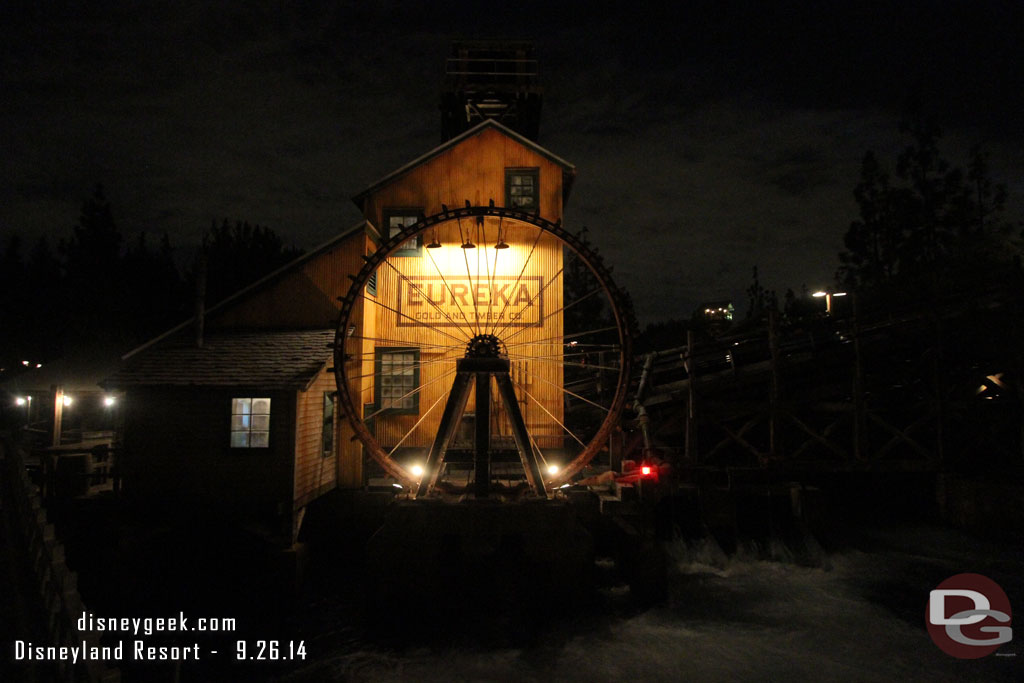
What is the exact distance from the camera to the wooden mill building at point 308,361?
11.8m

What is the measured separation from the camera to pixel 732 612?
11.3 metres

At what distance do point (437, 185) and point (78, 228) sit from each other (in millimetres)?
45215

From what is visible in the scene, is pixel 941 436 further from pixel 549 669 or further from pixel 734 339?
pixel 549 669

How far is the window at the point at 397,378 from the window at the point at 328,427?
3.78 feet

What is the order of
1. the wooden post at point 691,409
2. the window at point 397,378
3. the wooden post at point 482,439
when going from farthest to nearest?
the window at point 397,378 → the wooden post at point 691,409 → the wooden post at point 482,439

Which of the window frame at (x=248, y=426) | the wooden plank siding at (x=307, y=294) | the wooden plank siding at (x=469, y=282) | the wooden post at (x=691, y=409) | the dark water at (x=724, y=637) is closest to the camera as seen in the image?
the dark water at (x=724, y=637)

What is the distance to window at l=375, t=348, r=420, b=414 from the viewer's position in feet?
47.1

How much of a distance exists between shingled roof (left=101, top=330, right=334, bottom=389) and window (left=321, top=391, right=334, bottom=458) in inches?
53.0

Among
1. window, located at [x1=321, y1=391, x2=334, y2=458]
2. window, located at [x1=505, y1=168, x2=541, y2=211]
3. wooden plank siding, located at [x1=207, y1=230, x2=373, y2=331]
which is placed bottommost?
window, located at [x1=321, y1=391, x2=334, y2=458]

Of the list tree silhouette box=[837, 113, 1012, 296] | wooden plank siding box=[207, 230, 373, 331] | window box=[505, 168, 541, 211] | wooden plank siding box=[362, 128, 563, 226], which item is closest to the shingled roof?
wooden plank siding box=[207, 230, 373, 331]

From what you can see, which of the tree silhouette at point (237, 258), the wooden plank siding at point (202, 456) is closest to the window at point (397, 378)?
the wooden plank siding at point (202, 456)

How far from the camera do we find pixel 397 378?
14.5 m

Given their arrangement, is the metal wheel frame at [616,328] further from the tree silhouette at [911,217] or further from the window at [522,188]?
the tree silhouette at [911,217]

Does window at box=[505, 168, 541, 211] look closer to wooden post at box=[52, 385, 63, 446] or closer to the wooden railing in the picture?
the wooden railing
